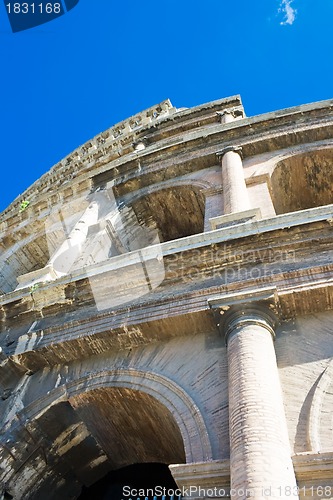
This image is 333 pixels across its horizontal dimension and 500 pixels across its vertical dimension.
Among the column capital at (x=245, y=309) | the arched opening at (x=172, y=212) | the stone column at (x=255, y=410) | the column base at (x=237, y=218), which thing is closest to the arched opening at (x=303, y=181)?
the arched opening at (x=172, y=212)

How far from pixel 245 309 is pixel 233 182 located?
14.0 ft

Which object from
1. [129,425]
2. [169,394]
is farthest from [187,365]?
[129,425]

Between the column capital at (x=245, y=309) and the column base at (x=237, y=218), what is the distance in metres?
1.85

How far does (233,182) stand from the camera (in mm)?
9172

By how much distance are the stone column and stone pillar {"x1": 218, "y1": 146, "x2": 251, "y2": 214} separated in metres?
2.81

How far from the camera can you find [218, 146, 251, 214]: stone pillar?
8300 millimetres

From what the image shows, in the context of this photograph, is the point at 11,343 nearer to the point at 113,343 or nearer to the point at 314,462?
the point at 113,343

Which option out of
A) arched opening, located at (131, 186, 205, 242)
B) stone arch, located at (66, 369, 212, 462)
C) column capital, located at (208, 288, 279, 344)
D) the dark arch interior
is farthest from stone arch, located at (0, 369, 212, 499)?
arched opening, located at (131, 186, 205, 242)

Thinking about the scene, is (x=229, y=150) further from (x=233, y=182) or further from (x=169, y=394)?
(x=169, y=394)

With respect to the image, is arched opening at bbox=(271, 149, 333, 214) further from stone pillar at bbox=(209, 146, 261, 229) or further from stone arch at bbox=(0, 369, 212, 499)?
stone arch at bbox=(0, 369, 212, 499)

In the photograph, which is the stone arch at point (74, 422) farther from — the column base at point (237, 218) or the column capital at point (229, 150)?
the column capital at point (229, 150)

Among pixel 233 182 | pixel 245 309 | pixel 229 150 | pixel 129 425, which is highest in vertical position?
pixel 229 150

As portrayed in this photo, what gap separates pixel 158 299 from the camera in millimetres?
6086

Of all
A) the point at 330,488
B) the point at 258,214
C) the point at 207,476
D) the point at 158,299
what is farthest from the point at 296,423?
the point at 258,214
